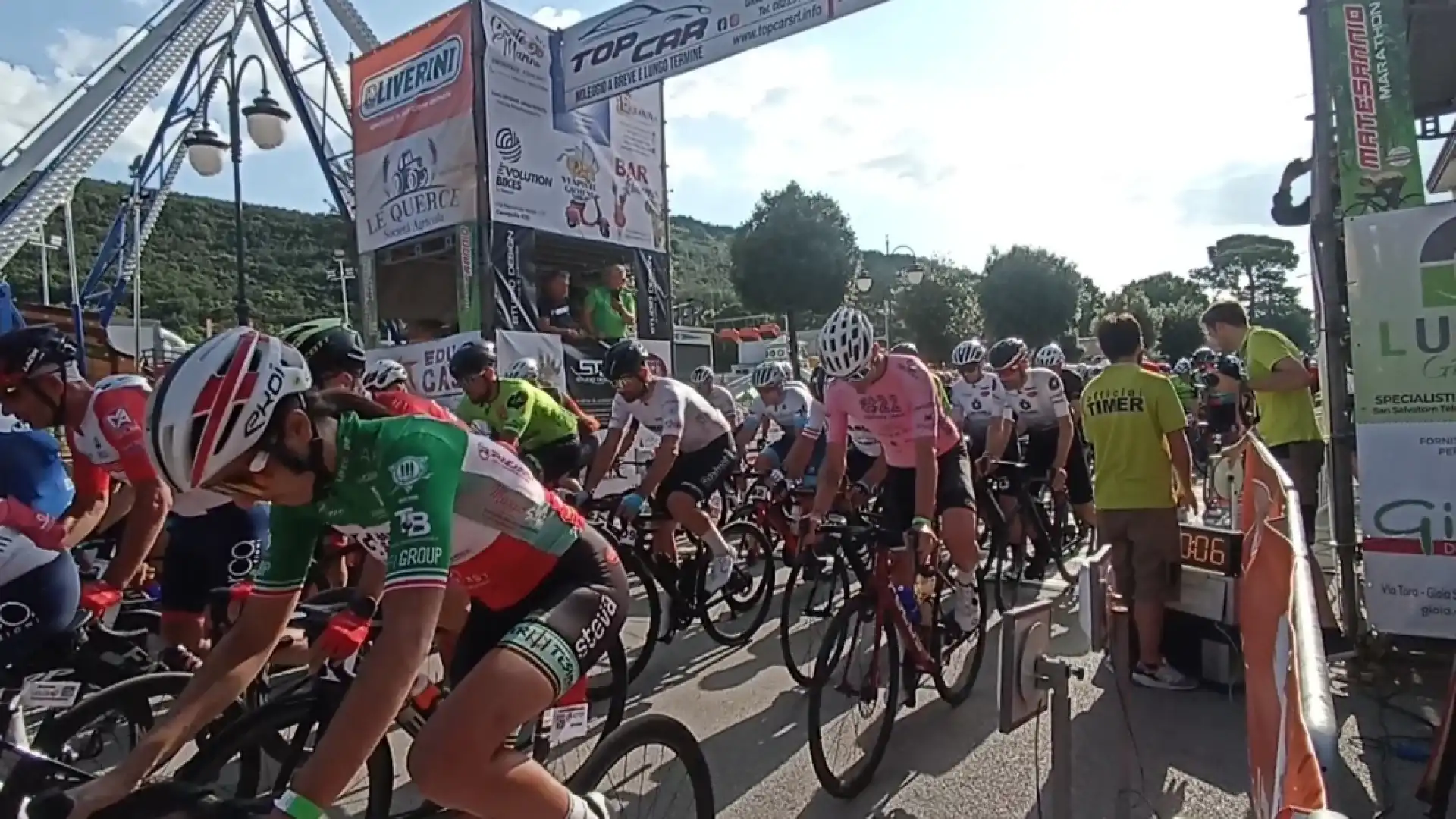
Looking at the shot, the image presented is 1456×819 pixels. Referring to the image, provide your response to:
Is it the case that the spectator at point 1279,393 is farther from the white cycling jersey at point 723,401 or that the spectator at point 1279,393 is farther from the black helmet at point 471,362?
the white cycling jersey at point 723,401

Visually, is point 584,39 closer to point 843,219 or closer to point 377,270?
point 377,270

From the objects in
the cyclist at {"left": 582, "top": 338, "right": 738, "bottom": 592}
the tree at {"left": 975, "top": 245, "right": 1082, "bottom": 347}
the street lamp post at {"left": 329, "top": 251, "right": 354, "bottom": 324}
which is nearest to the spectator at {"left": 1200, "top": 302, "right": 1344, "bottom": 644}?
the cyclist at {"left": 582, "top": 338, "right": 738, "bottom": 592}

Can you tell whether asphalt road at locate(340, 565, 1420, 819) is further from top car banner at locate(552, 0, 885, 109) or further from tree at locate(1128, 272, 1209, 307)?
tree at locate(1128, 272, 1209, 307)

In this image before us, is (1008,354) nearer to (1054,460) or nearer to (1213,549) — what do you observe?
(1054,460)

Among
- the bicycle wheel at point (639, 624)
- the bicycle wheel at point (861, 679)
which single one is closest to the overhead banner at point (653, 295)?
the bicycle wheel at point (639, 624)

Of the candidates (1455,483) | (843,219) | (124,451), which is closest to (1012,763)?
(1455,483)

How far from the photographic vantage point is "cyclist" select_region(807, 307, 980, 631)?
4.31 m

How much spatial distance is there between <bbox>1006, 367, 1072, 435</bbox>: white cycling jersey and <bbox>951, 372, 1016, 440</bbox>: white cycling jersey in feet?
0.29

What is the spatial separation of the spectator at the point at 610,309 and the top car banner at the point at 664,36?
208 cm

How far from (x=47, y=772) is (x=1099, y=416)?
4.96m

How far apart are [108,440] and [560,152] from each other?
768 cm

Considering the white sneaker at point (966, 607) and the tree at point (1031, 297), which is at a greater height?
the tree at point (1031, 297)

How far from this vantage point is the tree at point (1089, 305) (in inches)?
2048

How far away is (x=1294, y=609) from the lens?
7.00ft
